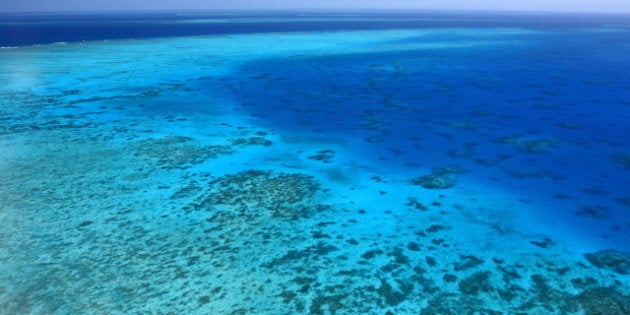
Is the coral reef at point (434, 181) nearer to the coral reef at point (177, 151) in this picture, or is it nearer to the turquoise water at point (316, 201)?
the turquoise water at point (316, 201)

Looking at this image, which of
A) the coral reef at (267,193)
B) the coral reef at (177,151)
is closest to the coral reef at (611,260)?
the coral reef at (267,193)

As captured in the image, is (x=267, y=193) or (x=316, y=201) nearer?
(x=316, y=201)

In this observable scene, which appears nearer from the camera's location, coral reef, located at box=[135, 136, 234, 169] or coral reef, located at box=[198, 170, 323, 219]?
coral reef, located at box=[198, 170, 323, 219]

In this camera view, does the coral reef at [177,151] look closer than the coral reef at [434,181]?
No

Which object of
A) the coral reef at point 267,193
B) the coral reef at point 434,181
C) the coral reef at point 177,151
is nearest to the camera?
the coral reef at point 267,193

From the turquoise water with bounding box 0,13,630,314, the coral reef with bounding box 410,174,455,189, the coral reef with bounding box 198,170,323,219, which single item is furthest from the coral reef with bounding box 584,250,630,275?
the coral reef with bounding box 198,170,323,219

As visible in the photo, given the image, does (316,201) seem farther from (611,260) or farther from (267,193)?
(611,260)

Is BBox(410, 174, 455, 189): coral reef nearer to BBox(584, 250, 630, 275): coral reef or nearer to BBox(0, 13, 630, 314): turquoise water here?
BBox(0, 13, 630, 314): turquoise water

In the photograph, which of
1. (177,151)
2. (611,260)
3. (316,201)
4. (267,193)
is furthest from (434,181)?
(177,151)

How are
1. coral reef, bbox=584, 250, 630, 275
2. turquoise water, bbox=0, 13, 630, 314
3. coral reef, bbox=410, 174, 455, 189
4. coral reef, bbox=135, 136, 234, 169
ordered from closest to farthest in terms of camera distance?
turquoise water, bbox=0, 13, 630, 314
coral reef, bbox=584, 250, 630, 275
coral reef, bbox=410, 174, 455, 189
coral reef, bbox=135, 136, 234, 169
